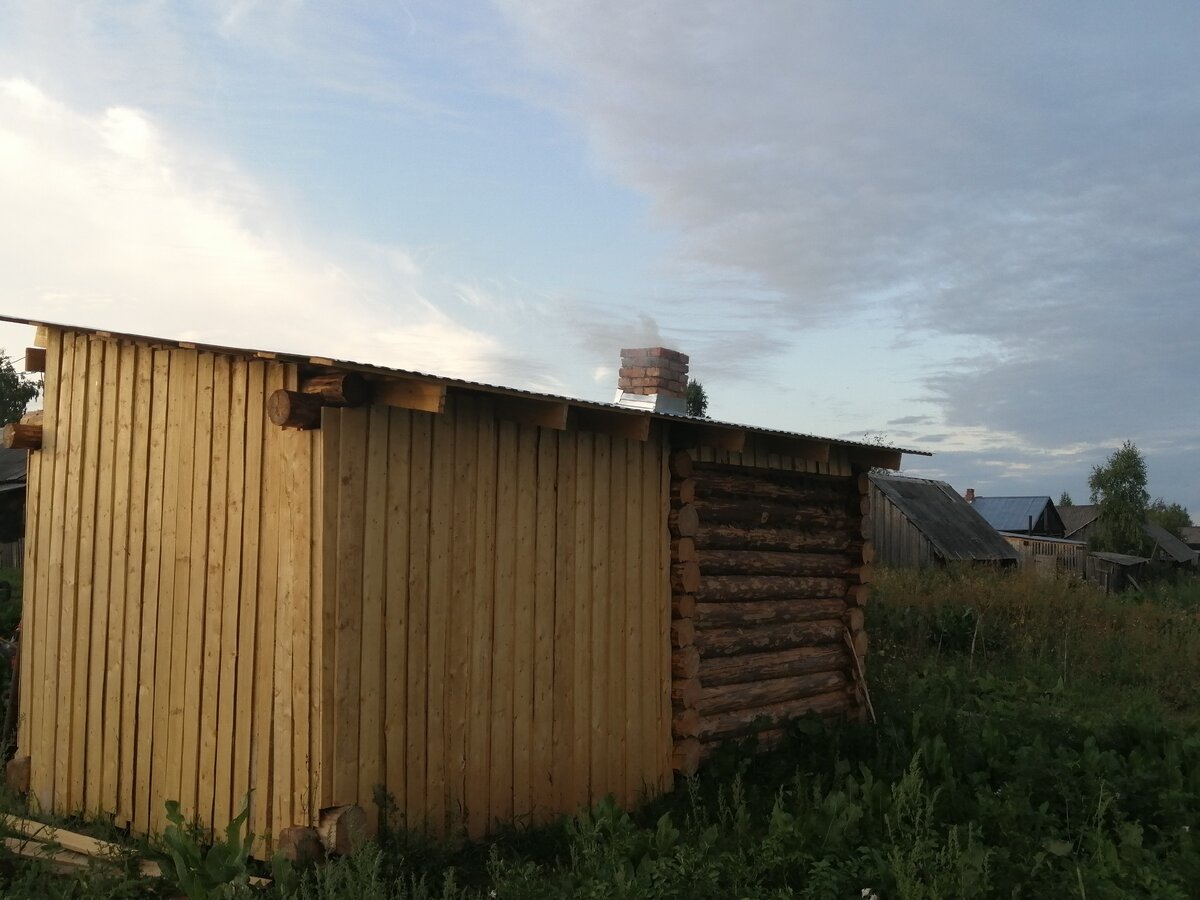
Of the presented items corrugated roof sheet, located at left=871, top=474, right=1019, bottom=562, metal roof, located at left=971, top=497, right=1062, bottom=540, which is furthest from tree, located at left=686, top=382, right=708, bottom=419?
metal roof, located at left=971, top=497, right=1062, bottom=540

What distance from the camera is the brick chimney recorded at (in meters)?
11.2

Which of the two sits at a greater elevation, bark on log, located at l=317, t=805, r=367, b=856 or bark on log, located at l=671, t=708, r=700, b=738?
bark on log, located at l=671, t=708, r=700, b=738

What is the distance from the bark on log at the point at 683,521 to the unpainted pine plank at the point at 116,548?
4.09 metres

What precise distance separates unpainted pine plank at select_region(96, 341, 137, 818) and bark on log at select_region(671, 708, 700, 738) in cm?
412

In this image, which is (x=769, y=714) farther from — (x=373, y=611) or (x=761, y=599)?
(x=373, y=611)

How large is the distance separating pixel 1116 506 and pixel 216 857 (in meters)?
41.6

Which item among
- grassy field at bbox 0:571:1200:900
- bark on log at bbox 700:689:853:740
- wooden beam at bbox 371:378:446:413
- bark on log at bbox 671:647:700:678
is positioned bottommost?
grassy field at bbox 0:571:1200:900

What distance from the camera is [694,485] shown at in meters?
8.60

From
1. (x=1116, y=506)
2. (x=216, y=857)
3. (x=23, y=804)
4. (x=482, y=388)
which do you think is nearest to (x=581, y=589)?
(x=482, y=388)

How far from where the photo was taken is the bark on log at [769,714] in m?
8.76

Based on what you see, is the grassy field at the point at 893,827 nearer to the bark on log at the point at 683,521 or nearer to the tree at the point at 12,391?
the bark on log at the point at 683,521

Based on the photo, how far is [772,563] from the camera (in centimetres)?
958

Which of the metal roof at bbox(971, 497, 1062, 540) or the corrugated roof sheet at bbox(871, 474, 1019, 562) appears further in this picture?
the metal roof at bbox(971, 497, 1062, 540)

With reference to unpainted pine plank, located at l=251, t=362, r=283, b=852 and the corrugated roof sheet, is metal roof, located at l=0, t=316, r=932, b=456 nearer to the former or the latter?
unpainted pine plank, located at l=251, t=362, r=283, b=852
